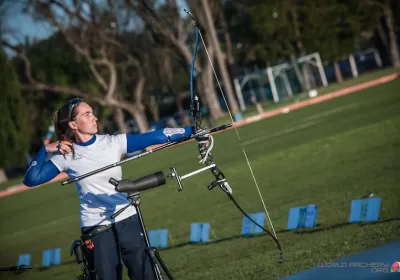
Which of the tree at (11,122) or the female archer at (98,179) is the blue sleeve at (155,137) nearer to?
the female archer at (98,179)

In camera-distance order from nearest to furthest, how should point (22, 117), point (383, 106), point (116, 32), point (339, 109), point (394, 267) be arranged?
point (394, 267)
point (383, 106)
point (339, 109)
point (22, 117)
point (116, 32)

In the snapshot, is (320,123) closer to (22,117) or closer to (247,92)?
(22,117)

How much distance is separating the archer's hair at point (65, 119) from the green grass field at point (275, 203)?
10.7 feet

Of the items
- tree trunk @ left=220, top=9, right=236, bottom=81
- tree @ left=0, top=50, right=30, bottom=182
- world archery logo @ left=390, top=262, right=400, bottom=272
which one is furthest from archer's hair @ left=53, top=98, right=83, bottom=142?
tree trunk @ left=220, top=9, right=236, bottom=81

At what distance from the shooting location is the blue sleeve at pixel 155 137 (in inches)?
255

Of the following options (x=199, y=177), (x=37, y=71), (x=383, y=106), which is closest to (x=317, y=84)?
(x=37, y=71)

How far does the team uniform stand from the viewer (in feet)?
20.7

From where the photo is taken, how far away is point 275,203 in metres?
14.5

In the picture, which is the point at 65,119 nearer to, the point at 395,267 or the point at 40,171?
the point at 40,171

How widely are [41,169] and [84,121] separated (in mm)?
504

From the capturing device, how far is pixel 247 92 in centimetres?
7456

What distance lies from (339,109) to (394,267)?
25.1m

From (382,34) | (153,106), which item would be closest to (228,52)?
(153,106)

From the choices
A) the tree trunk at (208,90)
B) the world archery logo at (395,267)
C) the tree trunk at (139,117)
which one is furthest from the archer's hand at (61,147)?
the tree trunk at (139,117)
